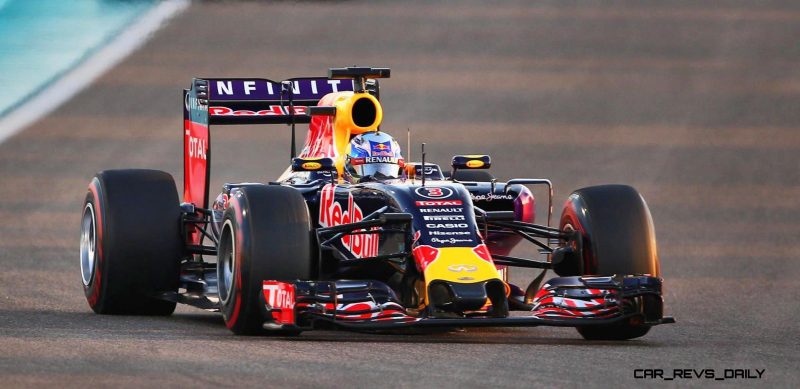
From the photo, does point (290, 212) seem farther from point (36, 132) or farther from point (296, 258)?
point (36, 132)

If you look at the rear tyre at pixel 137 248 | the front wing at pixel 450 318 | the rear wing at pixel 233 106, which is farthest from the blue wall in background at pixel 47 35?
the front wing at pixel 450 318

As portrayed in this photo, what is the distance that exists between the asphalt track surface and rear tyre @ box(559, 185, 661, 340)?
0.59m

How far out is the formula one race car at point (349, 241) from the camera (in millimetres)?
12414

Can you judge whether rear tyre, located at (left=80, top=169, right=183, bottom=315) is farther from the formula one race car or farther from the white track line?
the white track line

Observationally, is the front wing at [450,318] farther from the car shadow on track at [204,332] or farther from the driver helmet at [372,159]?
the driver helmet at [372,159]

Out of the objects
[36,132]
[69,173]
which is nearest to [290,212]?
[69,173]

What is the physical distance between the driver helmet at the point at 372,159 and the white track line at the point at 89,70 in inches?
541

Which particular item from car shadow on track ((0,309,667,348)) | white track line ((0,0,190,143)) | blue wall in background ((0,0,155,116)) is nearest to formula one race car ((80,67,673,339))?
car shadow on track ((0,309,667,348))

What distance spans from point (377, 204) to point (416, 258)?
109 cm

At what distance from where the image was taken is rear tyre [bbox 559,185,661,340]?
44.2ft

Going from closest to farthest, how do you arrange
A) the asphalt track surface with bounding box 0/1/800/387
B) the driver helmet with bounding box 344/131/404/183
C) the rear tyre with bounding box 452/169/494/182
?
the asphalt track surface with bounding box 0/1/800/387
the driver helmet with bounding box 344/131/404/183
the rear tyre with bounding box 452/169/494/182

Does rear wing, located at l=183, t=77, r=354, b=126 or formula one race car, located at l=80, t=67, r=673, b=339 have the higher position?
rear wing, located at l=183, t=77, r=354, b=126

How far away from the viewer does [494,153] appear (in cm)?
2620

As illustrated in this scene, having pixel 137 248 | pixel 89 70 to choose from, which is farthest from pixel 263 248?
pixel 89 70
